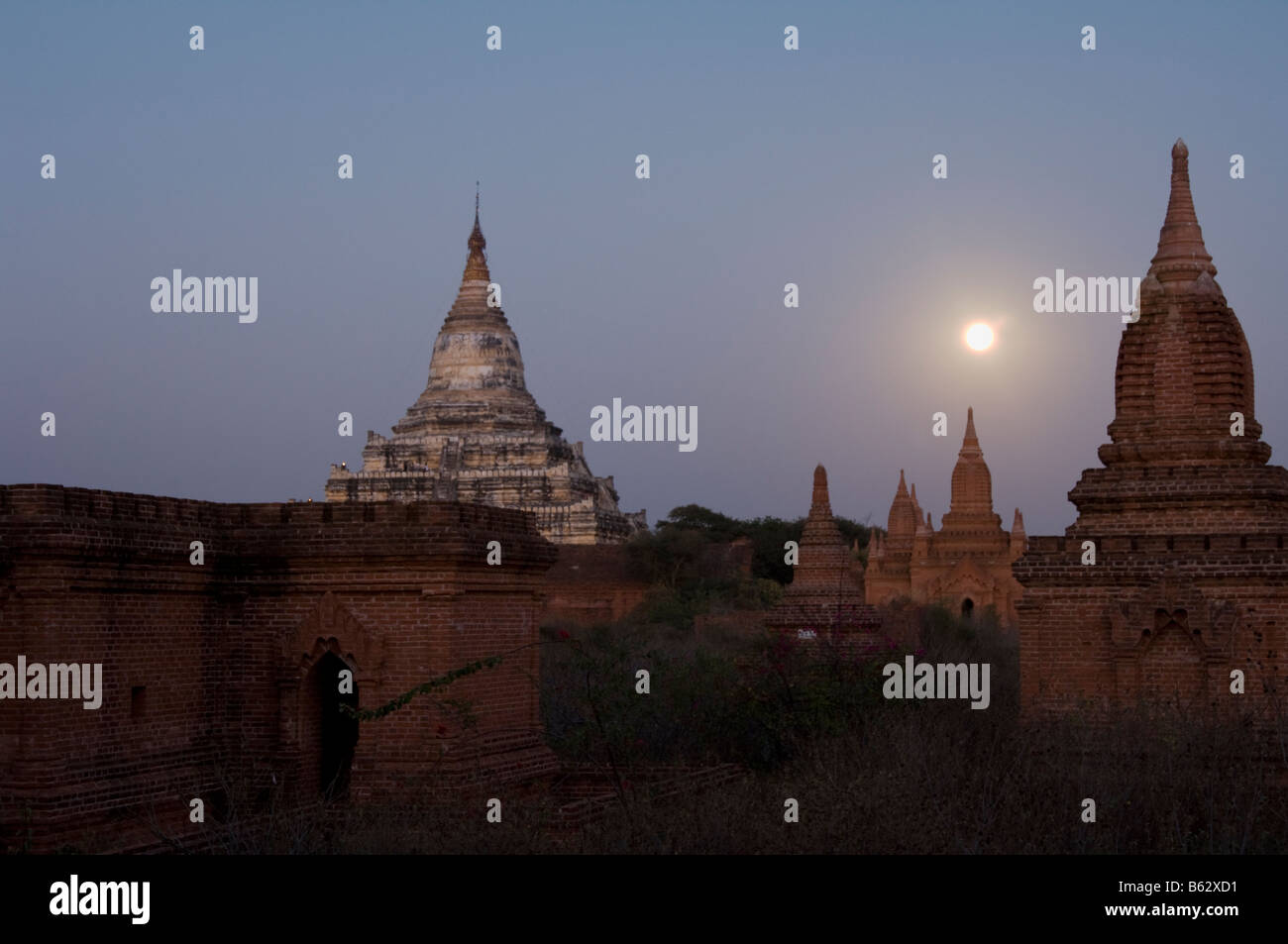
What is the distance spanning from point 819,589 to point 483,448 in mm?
52812

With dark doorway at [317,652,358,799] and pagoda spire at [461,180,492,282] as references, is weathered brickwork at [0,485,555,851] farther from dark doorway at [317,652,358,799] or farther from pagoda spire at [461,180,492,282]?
pagoda spire at [461,180,492,282]

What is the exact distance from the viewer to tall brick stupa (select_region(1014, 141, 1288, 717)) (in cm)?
2192

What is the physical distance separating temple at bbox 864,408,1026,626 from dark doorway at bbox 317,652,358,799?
42.8 m

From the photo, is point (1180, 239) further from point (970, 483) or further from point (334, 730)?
point (970, 483)

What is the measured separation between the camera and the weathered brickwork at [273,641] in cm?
1689

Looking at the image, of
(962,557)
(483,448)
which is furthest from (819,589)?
(483,448)

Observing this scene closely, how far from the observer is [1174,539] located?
22859mm

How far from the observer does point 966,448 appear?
65688mm

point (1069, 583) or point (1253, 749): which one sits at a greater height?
point (1069, 583)

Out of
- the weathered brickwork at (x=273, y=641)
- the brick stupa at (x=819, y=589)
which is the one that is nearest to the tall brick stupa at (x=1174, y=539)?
the weathered brickwork at (x=273, y=641)

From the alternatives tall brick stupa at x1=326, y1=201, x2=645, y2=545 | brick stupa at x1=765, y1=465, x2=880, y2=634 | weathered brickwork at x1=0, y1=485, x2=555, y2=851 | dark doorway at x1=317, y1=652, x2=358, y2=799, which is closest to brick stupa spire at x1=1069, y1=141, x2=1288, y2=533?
brick stupa at x1=765, y1=465, x2=880, y2=634

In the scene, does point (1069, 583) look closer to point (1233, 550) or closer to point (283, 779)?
point (1233, 550)
